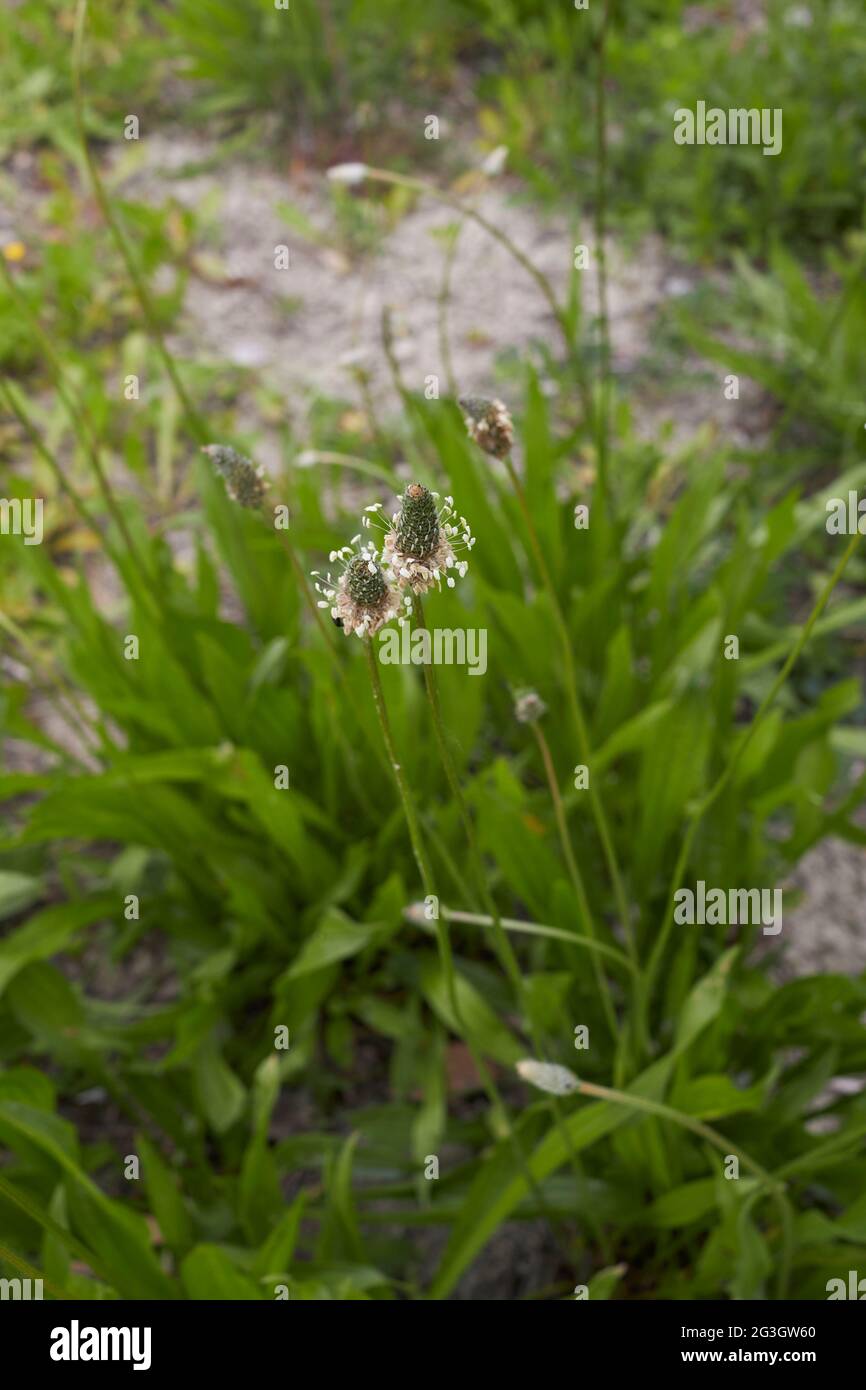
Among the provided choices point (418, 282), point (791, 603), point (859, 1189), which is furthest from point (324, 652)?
point (418, 282)

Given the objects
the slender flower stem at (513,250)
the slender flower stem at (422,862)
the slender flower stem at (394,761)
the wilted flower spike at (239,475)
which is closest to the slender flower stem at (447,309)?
the slender flower stem at (513,250)

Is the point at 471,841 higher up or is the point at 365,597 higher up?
the point at 365,597

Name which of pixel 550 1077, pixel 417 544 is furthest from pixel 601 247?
pixel 550 1077

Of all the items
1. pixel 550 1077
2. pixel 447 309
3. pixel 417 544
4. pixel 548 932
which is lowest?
pixel 550 1077

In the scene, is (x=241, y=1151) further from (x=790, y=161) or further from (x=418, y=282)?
(x=790, y=161)

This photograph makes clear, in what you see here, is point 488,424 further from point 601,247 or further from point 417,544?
point 601,247

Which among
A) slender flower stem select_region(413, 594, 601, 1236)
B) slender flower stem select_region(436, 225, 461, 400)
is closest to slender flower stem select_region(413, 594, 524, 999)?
slender flower stem select_region(413, 594, 601, 1236)

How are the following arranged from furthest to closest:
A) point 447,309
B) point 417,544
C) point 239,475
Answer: point 447,309
point 239,475
point 417,544

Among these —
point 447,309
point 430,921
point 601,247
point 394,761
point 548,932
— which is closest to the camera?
point 394,761
